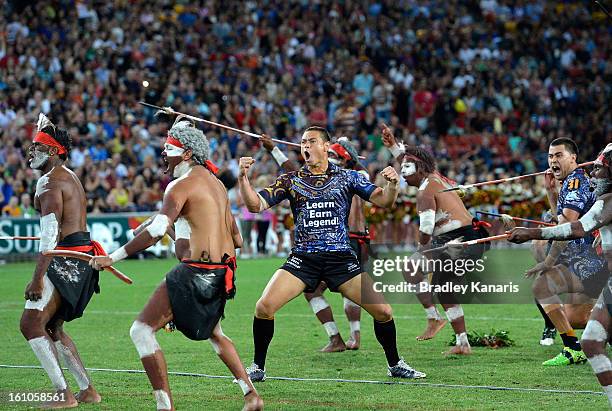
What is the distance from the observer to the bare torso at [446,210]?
40.3 feet

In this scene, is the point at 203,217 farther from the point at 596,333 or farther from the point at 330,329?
the point at 330,329

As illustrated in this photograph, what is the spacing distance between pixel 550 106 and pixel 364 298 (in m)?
24.9

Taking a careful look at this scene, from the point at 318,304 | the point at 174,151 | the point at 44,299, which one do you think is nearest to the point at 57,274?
the point at 44,299

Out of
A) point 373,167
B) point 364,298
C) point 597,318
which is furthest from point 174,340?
point 373,167

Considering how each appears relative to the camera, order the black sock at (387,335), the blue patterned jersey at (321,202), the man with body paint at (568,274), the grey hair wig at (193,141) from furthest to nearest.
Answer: the man with body paint at (568,274) → the black sock at (387,335) → the blue patterned jersey at (321,202) → the grey hair wig at (193,141)

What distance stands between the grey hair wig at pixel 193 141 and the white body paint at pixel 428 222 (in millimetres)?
3886

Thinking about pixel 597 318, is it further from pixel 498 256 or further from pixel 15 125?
pixel 15 125

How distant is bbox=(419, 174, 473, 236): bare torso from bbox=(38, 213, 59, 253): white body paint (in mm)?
4654

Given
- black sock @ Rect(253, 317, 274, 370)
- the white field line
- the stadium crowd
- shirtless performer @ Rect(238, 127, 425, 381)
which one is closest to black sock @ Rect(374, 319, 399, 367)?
shirtless performer @ Rect(238, 127, 425, 381)

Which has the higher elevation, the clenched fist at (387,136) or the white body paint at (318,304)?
the clenched fist at (387,136)

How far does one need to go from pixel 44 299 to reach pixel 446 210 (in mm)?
5035

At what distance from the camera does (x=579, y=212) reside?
33.3ft

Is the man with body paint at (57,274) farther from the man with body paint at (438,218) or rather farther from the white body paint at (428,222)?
the white body paint at (428,222)

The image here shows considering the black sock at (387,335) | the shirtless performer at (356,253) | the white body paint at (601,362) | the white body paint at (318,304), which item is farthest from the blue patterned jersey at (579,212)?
the white body paint at (318,304)
